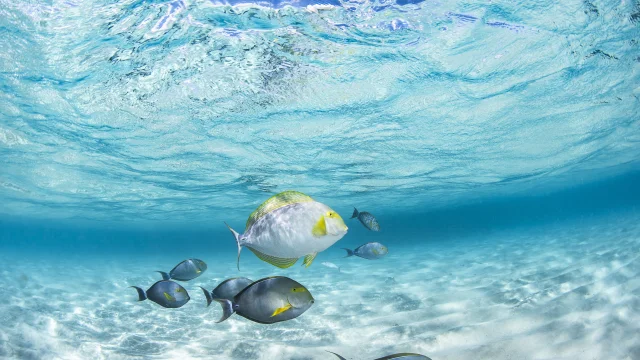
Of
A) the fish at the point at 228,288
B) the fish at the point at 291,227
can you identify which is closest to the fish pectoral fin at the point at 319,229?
the fish at the point at 291,227

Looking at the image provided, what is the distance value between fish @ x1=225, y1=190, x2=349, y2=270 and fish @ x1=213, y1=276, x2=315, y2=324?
1.42 feet

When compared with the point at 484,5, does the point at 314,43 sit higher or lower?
lower

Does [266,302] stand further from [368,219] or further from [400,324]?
[400,324]

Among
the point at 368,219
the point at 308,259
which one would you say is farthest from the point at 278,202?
the point at 368,219

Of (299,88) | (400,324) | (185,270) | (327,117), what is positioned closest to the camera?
(185,270)

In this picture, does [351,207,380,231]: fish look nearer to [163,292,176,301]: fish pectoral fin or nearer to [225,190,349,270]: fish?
[163,292,176,301]: fish pectoral fin

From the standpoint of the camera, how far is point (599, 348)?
4.04 m

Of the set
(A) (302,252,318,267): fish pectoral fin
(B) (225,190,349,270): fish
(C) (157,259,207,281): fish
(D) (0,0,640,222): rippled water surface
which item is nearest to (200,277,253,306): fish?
(C) (157,259,207,281): fish

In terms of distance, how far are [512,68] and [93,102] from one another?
14450mm

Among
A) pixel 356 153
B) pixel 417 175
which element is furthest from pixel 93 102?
pixel 417 175

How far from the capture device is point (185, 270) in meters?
4.73

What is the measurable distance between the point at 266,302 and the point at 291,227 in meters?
0.78

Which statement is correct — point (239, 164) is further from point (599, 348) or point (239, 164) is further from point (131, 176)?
point (599, 348)

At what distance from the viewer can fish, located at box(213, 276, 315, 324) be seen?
249cm
